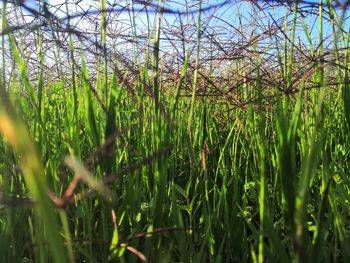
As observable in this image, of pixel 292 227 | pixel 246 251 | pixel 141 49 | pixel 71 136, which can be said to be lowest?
pixel 246 251

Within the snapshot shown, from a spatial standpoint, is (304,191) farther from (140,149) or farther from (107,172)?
(140,149)

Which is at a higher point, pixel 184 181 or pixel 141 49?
pixel 141 49

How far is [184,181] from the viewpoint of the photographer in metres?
1.28

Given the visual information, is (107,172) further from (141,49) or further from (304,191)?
(141,49)

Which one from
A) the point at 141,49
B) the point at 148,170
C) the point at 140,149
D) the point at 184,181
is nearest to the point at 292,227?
the point at 148,170

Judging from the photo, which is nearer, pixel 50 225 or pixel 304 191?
pixel 50 225

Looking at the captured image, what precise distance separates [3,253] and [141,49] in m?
0.84

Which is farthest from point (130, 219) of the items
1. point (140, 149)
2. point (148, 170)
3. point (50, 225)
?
point (50, 225)

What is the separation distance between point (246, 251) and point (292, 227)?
254 millimetres

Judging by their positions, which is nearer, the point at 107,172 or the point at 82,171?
the point at 82,171

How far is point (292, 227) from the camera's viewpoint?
53cm

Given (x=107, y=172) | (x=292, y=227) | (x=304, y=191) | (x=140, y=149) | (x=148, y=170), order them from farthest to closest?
1. (x=140, y=149)
2. (x=148, y=170)
3. (x=107, y=172)
4. (x=292, y=227)
5. (x=304, y=191)

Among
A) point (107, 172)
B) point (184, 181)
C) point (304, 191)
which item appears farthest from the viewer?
point (184, 181)

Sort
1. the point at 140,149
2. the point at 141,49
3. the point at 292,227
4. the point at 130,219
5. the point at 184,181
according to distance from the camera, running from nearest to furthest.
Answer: the point at 292,227 → the point at 130,219 → the point at 140,149 → the point at 184,181 → the point at 141,49
